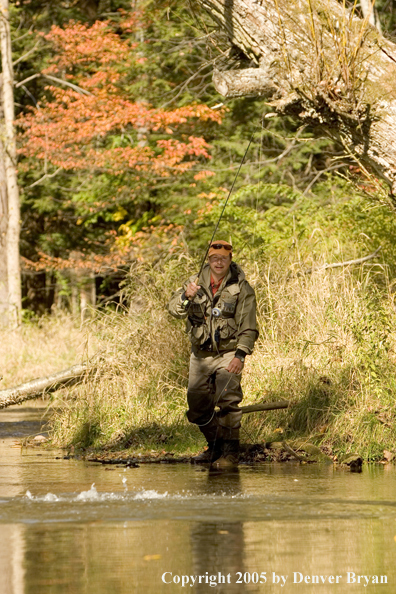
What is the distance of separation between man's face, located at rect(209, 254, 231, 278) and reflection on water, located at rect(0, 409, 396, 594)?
5.80 feet

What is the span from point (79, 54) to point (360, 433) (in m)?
20.3

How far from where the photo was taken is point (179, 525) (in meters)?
7.22

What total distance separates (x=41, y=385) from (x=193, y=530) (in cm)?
633

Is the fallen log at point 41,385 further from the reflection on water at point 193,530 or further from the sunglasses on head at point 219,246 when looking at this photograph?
the sunglasses on head at point 219,246

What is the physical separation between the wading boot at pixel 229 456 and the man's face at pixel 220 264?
152 centimetres

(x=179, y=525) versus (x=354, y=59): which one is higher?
(x=354, y=59)

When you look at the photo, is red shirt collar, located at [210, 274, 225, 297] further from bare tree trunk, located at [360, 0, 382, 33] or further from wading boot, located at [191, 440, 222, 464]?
bare tree trunk, located at [360, 0, 382, 33]

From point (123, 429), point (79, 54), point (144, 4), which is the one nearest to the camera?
point (123, 429)

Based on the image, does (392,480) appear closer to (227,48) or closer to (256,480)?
(256,480)

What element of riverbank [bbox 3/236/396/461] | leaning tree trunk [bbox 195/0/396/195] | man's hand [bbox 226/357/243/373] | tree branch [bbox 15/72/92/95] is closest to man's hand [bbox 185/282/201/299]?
man's hand [bbox 226/357/243/373]

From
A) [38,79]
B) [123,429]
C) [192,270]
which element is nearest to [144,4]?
[38,79]

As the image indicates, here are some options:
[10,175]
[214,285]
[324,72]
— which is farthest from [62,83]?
[324,72]

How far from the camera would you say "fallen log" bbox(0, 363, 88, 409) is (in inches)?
511

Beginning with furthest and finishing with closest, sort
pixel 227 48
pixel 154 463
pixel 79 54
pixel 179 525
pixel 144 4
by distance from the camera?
1. pixel 79 54
2. pixel 144 4
3. pixel 154 463
4. pixel 227 48
5. pixel 179 525
